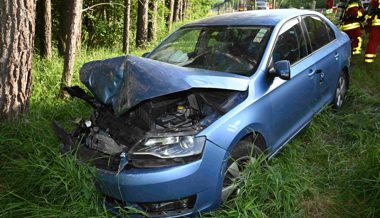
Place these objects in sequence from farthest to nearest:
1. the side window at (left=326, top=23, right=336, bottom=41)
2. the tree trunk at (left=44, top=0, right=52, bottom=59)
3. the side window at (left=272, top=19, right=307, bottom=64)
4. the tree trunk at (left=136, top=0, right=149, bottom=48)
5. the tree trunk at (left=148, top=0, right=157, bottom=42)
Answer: the tree trunk at (left=148, top=0, right=157, bottom=42), the tree trunk at (left=136, top=0, right=149, bottom=48), the tree trunk at (left=44, top=0, right=52, bottom=59), the side window at (left=326, top=23, right=336, bottom=41), the side window at (left=272, top=19, right=307, bottom=64)

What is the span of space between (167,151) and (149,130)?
28 cm

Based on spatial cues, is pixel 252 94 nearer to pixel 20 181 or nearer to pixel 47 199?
pixel 47 199

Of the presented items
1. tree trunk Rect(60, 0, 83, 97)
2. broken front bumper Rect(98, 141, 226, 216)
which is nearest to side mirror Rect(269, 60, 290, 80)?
broken front bumper Rect(98, 141, 226, 216)

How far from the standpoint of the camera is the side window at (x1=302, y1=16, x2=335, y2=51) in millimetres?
4664

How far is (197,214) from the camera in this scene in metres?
2.82

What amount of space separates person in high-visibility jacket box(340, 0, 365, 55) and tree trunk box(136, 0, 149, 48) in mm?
5593

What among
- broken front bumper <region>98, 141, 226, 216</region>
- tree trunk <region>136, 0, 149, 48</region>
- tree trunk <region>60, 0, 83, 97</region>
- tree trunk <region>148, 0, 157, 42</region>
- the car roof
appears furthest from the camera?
tree trunk <region>148, 0, 157, 42</region>

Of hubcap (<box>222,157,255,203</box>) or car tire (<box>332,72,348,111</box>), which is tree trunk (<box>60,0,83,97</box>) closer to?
hubcap (<box>222,157,255,203</box>)

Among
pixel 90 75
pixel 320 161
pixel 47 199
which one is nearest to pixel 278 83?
pixel 320 161

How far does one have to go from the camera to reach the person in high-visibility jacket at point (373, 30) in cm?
718

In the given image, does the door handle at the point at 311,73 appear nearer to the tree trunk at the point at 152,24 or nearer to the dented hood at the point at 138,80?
the dented hood at the point at 138,80

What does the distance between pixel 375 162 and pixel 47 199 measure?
285 cm

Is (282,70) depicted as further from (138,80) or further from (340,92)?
(340,92)

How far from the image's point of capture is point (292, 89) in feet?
12.7
